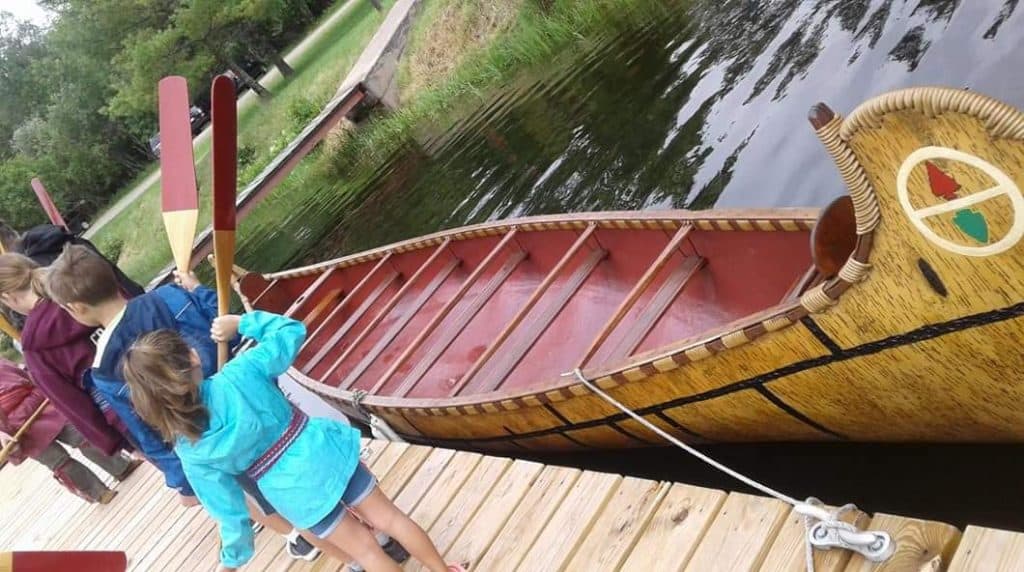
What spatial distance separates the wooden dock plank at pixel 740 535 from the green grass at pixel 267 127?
17.5m

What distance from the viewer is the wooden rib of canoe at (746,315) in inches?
90.1

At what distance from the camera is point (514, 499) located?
11.2ft

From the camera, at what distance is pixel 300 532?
10.9 feet

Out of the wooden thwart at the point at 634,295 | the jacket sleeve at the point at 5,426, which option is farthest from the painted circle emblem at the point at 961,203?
the jacket sleeve at the point at 5,426

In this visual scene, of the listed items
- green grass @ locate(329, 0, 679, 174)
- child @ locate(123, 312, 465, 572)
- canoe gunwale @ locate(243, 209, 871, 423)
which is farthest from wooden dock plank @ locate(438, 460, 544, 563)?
green grass @ locate(329, 0, 679, 174)

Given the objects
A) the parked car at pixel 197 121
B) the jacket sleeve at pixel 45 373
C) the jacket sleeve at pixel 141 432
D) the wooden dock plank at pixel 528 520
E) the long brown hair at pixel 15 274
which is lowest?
the wooden dock plank at pixel 528 520

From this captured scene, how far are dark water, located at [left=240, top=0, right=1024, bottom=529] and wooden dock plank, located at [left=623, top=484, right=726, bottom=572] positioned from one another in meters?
1.24

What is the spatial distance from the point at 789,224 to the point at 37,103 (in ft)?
145

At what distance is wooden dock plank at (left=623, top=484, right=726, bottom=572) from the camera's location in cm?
272

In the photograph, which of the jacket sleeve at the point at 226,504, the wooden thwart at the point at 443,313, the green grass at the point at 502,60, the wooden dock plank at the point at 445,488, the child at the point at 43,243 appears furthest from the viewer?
the green grass at the point at 502,60

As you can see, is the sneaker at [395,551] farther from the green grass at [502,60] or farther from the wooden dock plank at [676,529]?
the green grass at [502,60]

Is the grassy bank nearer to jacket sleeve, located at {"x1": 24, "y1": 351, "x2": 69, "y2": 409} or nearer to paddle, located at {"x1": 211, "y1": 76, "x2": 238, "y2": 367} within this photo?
paddle, located at {"x1": 211, "y1": 76, "x2": 238, "y2": 367}

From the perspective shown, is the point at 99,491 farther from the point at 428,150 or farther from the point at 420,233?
the point at 428,150

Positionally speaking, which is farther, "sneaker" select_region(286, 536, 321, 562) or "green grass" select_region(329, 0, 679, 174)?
"green grass" select_region(329, 0, 679, 174)
